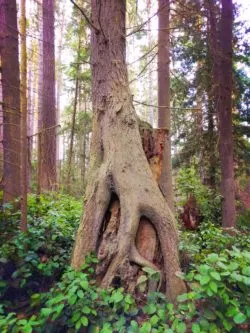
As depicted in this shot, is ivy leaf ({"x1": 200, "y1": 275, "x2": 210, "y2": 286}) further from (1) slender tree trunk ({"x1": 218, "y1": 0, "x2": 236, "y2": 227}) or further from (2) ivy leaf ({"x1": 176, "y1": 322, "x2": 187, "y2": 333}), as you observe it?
(1) slender tree trunk ({"x1": 218, "y1": 0, "x2": 236, "y2": 227})

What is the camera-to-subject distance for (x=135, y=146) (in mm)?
3998

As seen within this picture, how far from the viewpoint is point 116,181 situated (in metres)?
3.74

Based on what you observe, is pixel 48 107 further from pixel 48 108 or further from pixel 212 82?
pixel 212 82

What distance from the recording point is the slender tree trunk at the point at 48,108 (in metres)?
8.84

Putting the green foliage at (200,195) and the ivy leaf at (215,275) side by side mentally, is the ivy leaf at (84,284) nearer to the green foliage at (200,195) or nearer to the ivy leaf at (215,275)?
the ivy leaf at (215,275)

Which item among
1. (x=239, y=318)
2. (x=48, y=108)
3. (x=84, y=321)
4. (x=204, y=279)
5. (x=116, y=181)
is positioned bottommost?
(x=84, y=321)

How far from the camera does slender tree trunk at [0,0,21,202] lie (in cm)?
549

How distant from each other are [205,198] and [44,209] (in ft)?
19.9

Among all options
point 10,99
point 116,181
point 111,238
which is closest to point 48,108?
point 10,99

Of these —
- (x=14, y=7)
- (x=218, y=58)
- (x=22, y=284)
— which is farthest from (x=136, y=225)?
(x=218, y=58)

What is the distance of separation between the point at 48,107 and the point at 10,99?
3.91m

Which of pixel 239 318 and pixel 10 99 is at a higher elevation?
pixel 10 99

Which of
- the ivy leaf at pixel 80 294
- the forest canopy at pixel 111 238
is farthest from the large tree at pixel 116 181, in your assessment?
the ivy leaf at pixel 80 294

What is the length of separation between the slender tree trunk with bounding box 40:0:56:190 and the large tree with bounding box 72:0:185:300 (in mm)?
4426
